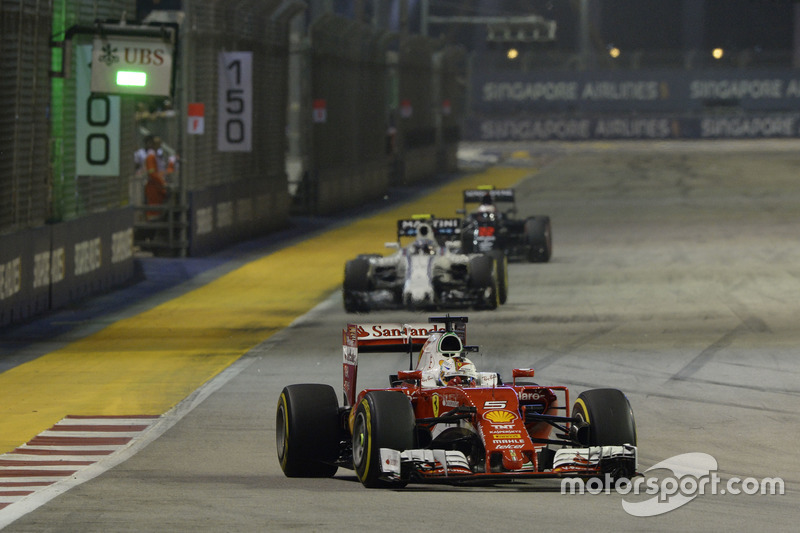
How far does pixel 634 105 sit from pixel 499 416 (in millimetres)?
78913

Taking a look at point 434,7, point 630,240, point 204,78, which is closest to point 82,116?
point 204,78

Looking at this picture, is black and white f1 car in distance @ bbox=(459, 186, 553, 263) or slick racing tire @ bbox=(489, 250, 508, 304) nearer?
slick racing tire @ bbox=(489, 250, 508, 304)

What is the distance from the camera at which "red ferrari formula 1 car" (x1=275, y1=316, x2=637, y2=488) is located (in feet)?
32.6

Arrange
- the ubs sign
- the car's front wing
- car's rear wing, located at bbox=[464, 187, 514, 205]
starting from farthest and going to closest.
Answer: car's rear wing, located at bbox=[464, 187, 514, 205] < the ubs sign < the car's front wing

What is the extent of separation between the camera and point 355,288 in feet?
71.9

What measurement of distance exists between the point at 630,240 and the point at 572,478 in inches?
915

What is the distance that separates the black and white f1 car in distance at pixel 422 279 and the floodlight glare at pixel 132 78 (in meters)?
4.46

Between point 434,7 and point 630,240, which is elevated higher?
point 434,7

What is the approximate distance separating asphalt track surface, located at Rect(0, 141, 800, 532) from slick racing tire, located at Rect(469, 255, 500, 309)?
306 millimetres

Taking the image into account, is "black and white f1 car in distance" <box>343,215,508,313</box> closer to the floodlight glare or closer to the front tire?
the front tire

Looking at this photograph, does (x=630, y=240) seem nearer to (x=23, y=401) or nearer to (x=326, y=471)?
(x=23, y=401)

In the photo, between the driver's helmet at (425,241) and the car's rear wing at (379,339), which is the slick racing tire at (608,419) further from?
the driver's helmet at (425,241)

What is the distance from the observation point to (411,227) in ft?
74.3

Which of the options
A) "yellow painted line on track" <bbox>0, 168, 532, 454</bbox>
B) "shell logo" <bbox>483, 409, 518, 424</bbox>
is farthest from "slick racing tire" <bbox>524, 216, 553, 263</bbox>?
"shell logo" <bbox>483, 409, 518, 424</bbox>
